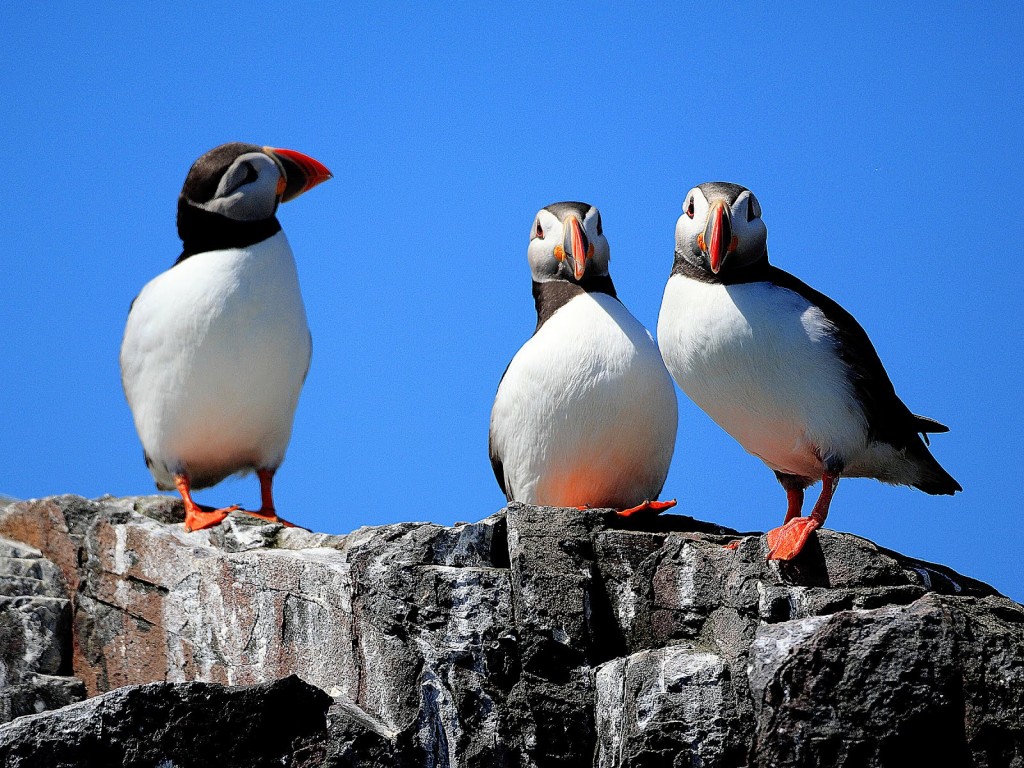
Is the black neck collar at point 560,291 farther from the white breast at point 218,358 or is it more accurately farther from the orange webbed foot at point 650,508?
the white breast at point 218,358

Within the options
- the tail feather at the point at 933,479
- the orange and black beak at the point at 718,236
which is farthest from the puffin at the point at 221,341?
the tail feather at the point at 933,479

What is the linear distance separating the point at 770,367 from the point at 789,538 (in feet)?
2.66

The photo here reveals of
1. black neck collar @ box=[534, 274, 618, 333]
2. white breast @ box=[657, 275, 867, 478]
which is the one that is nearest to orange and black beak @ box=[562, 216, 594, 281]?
black neck collar @ box=[534, 274, 618, 333]

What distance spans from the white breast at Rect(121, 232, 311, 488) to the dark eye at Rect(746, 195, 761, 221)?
9.28 feet

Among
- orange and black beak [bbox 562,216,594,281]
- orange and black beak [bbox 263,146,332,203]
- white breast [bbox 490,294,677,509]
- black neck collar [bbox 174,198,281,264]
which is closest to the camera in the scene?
white breast [bbox 490,294,677,509]

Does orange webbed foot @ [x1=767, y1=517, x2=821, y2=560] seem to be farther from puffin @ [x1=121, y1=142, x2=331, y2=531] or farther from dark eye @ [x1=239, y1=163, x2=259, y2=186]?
dark eye @ [x1=239, y1=163, x2=259, y2=186]

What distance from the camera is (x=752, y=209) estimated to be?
6066 millimetres

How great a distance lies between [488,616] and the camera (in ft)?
18.4

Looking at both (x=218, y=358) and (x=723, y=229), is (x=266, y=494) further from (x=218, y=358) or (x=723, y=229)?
(x=723, y=229)

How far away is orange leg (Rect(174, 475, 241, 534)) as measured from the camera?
Answer: 7.25 meters

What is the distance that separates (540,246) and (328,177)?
190cm

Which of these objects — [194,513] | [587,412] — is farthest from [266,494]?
[587,412]

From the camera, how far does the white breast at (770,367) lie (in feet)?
18.8

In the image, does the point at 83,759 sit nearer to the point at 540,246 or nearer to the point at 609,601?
the point at 609,601
